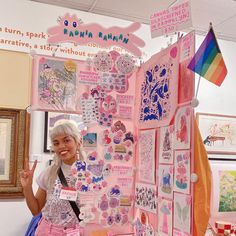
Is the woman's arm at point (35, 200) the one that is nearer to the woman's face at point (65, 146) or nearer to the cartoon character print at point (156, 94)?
the woman's face at point (65, 146)

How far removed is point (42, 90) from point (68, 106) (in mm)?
164

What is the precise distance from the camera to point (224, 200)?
7.78ft

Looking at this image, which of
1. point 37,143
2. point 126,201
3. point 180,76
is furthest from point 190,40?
point 37,143

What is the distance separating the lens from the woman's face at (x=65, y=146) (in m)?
1.83

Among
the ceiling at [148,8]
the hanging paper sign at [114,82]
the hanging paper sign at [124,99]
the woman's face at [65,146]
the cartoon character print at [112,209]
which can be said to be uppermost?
the ceiling at [148,8]

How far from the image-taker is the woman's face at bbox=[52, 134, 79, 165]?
1826mm

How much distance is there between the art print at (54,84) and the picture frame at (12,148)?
3.77 feet

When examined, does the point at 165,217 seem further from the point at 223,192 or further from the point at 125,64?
the point at 223,192

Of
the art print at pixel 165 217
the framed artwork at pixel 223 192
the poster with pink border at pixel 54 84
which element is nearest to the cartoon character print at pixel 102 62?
the poster with pink border at pixel 54 84

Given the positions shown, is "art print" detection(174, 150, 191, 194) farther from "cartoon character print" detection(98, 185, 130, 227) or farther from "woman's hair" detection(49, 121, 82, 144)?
"woman's hair" detection(49, 121, 82, 144)

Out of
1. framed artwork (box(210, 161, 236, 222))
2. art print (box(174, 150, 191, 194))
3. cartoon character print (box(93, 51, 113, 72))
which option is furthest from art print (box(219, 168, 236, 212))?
cartoon character print (box(93, 51, 113, 72))

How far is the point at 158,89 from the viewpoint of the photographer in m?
1.63

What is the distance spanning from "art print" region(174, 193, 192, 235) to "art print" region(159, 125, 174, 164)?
0.17 metres

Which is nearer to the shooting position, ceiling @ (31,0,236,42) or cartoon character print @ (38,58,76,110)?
cartoon character print @ (38,58,76,110)
